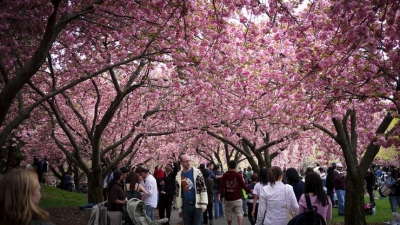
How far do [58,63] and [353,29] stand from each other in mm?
10323

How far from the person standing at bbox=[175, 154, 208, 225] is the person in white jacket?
49.7 inches

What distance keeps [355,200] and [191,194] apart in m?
5.53

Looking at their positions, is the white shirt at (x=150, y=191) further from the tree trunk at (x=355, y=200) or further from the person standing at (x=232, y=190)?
the tree trunk at (x=355, y=200)

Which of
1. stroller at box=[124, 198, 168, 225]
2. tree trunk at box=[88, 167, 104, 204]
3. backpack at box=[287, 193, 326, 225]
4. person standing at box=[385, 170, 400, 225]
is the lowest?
backpack at box=[287, 193, 326, 225]

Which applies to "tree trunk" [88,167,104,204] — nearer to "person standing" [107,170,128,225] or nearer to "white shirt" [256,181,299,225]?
"person standing" [107,170,128,225]

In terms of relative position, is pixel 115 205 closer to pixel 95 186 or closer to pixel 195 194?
pixel 195 194

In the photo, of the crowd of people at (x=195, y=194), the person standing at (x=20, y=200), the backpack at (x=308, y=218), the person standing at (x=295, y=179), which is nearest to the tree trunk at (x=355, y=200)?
the crowd of people at (x=195, y=194)

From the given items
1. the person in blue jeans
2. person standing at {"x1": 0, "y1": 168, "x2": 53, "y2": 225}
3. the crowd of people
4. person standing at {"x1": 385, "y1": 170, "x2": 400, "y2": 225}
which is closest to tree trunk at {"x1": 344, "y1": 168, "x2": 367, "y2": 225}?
the crowd of people

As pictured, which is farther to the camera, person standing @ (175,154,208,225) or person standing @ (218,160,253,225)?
person standing @ (218,160,253,225)

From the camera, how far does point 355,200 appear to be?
454 inches

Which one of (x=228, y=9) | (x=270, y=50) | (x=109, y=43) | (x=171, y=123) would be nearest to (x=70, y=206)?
(x=171, y=123)

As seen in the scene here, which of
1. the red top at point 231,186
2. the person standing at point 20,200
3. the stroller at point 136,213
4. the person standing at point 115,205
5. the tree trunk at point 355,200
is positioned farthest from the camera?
the tree trunk at point 355,200

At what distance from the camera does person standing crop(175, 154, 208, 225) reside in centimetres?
801

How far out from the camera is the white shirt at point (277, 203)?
22.8ft
